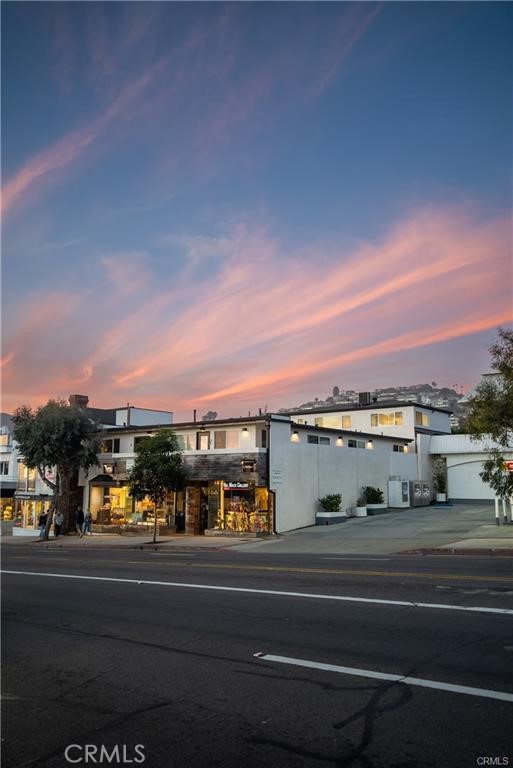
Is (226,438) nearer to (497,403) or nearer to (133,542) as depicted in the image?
(133,542)

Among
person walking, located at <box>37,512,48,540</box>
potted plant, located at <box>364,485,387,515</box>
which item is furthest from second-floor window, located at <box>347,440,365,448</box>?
person walking, located at <box>37,512,48,540</box>

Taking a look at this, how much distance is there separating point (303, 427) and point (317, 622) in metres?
28.2

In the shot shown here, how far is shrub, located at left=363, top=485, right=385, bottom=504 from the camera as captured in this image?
138 feet

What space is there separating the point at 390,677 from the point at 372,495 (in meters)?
36.0

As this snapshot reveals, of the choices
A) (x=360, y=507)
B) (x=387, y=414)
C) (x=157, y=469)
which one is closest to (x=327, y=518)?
(x=360, y=507)

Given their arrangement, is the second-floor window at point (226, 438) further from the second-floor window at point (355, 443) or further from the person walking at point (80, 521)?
the person walking at point (80, 521)

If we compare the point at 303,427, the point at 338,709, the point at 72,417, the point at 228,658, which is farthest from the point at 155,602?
the point at 72,417

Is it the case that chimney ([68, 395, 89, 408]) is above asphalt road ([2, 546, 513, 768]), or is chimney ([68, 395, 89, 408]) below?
above

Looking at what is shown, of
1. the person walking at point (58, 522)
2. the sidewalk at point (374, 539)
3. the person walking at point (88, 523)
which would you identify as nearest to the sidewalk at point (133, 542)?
the sidewalk at point (374, 539)

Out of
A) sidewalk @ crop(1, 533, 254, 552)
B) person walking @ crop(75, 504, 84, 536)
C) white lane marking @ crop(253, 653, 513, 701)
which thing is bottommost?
sidewalk @ crop(1, 533, 254, 552)

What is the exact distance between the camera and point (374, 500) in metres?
42.5

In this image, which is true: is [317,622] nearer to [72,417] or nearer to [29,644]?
[29,644]

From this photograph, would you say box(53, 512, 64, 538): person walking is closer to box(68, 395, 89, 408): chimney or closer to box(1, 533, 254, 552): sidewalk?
box(1, 533, 254, 552): sidewalk

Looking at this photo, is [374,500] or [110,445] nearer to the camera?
[374,500]
